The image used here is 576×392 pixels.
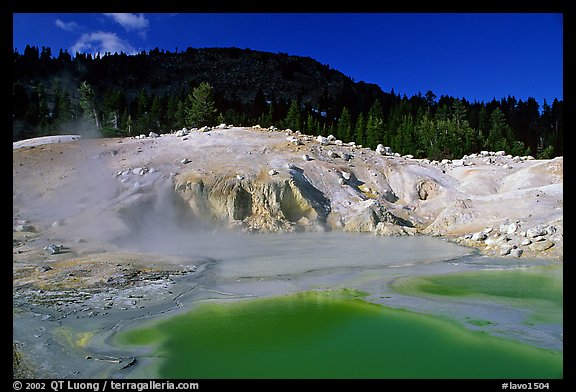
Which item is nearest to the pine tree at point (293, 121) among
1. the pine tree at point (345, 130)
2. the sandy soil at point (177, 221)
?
the pine tree at point (345, 130)

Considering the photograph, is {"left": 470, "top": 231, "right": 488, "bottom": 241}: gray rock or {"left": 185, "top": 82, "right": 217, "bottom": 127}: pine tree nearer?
{"left": 470, "top": 231, "right": 488, "bottom": 241}: gray rock

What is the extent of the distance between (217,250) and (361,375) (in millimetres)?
11632

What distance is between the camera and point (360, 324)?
7230mm

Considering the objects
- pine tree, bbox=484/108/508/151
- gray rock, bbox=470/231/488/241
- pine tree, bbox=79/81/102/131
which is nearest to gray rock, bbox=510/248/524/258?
gray rock, bbox=470/231/488/241

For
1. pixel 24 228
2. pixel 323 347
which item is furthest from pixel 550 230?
pixel 24 228

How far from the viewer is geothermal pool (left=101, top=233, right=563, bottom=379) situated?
5480 mm

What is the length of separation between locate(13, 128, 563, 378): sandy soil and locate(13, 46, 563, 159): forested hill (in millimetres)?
4915

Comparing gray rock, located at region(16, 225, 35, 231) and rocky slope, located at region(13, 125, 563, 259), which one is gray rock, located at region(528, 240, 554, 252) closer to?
rocky slope, located at region(13, 125, 563, 259)

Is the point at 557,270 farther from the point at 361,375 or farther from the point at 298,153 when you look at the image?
the point at 298,153

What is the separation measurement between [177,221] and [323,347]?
1677 centimetres

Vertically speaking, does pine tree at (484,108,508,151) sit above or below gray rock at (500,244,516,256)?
above

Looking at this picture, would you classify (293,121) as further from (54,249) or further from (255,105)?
(54,249)

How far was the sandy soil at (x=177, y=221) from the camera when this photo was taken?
8.22 metres

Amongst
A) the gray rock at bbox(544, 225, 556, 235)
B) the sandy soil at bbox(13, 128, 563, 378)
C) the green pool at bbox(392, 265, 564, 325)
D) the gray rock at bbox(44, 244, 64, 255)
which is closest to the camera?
the sandy soil at bbox(13, 128, 563, 378)
